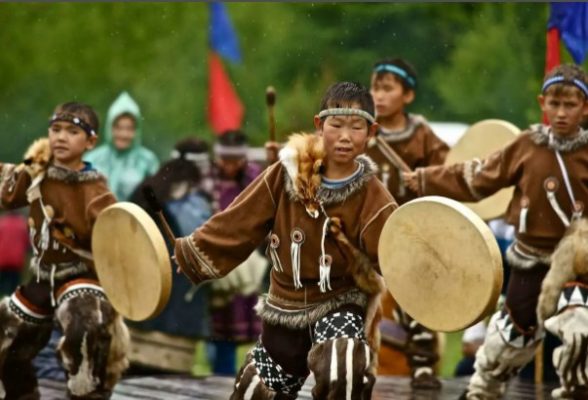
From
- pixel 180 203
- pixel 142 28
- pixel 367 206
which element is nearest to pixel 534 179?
pixel 367 206

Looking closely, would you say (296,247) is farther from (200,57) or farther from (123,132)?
(200,57)

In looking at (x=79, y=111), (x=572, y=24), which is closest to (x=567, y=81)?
(x=572, y=24)

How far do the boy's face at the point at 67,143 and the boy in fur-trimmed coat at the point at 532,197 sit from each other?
2.19 m

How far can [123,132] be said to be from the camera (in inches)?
528

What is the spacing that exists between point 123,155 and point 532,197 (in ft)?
14.9

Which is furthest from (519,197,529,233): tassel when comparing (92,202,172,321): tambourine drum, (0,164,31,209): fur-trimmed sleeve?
(0,164,31,209): fur-trimmed sleeve

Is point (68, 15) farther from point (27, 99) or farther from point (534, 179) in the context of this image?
point (534, 179)

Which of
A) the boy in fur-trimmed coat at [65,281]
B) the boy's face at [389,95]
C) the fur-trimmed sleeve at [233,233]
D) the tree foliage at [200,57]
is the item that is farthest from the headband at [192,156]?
the tree foliage at [200,57]

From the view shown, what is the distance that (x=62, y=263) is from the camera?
385 inches

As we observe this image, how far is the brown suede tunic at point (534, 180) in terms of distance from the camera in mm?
9531

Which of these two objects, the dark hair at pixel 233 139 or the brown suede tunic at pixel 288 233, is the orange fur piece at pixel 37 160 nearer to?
the brown suede tunic at pixel 288 233

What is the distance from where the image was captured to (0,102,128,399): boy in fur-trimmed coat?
9.60 metres

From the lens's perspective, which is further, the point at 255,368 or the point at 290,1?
the point at 290,1

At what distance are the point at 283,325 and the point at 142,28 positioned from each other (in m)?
13.0
